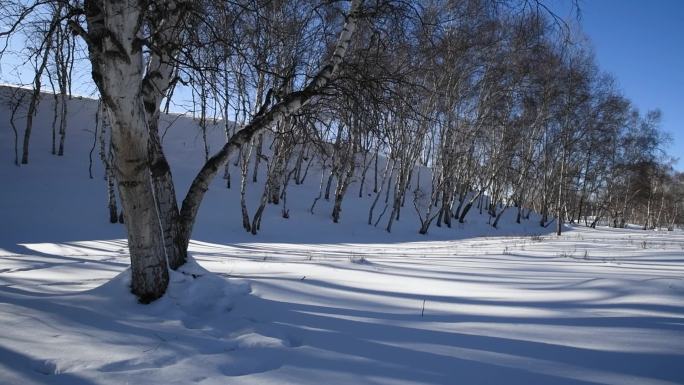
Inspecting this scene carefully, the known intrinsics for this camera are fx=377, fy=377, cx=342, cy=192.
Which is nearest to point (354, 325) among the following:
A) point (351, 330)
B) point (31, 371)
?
point (351, 330)

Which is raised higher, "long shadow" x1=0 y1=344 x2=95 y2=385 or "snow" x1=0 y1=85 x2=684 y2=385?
"snow" x1=0 y1=85 x2=684 y2=385

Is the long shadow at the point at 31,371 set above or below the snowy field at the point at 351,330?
below

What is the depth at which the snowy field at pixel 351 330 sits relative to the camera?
7.14 ft

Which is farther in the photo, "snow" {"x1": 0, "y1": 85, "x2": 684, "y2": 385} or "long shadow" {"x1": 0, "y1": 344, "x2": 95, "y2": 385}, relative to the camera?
"snow" {"x1": 0, "y1": 85, "x2": 684, "y2": 385}

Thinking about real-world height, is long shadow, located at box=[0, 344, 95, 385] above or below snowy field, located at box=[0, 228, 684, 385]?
below

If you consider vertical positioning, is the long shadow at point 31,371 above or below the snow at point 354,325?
below

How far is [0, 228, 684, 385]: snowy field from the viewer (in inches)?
85.7

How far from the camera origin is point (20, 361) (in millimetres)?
2230

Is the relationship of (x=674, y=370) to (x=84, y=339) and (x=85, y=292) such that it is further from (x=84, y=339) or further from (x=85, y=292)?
(x=85, y=292)

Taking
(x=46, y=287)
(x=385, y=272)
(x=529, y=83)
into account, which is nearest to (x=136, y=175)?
(x=46, y=287)

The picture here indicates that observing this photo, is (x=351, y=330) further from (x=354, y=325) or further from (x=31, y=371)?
(x=31, y=371)

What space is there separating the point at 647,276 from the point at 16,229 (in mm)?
15780

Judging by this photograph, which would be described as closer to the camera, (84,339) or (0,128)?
(84,339)

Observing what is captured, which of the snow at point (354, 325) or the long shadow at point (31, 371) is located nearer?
the long shadow at point (31, 371)
